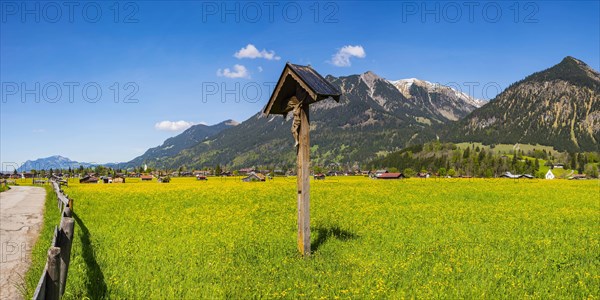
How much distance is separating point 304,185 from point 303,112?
2.16 m

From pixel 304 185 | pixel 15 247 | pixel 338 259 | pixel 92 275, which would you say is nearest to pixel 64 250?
pixel 92 275

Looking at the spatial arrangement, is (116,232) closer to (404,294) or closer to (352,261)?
(352,261)

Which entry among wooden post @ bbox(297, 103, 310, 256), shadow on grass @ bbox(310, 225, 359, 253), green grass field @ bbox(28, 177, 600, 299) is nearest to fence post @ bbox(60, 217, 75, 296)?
green grass field @ bbox(28, 177, 600, 299)

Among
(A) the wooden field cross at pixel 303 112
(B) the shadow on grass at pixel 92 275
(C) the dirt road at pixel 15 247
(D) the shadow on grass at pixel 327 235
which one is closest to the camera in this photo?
(B) the shadow on grass at pixel 92 275

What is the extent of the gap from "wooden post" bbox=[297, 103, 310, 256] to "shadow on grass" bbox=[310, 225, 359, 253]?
2.42ft

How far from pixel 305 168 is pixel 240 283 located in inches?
154

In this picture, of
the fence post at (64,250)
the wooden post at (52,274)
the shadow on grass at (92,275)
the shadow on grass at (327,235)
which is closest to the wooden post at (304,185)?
the shadow on grass at (327,235)

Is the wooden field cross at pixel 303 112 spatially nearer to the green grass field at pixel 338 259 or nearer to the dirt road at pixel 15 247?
the green grass field at pixel 338 259

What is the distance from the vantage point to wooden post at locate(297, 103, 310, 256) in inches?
431

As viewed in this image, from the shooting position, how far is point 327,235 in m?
13.7

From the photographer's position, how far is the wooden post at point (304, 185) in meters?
11.0

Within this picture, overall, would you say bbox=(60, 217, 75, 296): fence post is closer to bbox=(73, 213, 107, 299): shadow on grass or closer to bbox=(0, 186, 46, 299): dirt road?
bbox=(73, 213, 107, 299): shadow on grass

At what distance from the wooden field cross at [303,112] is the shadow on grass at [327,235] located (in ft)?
3.61

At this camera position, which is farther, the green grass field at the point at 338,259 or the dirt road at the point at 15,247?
the dirt road at the point at 15,247
